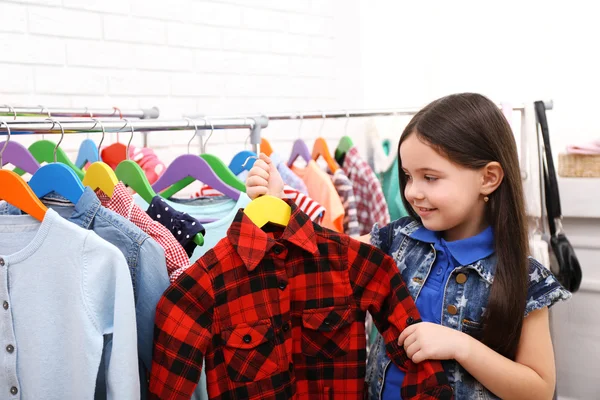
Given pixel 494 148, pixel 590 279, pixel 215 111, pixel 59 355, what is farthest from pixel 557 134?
pixel 59 355

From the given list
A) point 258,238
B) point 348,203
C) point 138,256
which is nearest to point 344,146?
point 348,203

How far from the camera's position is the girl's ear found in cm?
132

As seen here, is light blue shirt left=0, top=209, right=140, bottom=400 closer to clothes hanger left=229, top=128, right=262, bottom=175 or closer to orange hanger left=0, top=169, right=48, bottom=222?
orange hanger left=0, top=169, right=48, bottom=222

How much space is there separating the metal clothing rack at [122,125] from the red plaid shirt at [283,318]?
38 centimetres

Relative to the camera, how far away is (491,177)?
133cm

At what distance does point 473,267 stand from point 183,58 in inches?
67.5

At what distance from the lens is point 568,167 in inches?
94.0

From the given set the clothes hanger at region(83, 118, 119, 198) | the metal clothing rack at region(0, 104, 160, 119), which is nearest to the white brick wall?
the metal clothing rack at region(0, 104, 160, 119)

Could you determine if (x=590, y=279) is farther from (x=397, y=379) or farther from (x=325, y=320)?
(x=325, y=320)

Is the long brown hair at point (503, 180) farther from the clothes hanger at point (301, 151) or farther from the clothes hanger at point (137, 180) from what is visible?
the clothes hanger at point (301, 151)

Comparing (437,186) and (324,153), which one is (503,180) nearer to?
(437,186)

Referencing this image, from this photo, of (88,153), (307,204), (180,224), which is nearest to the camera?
(180,224)

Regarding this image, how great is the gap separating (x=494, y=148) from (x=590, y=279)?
136 centimetres

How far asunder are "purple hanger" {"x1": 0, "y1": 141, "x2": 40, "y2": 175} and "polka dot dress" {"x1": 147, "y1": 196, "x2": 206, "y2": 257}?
0.49 meters
